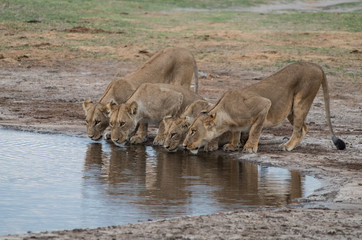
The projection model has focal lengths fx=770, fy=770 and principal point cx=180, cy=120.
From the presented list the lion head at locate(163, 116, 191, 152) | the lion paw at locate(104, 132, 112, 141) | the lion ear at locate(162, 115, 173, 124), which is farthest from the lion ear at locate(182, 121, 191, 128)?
the lion paw at locate(104, 132, 112, 141)

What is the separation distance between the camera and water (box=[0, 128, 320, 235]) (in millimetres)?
6359

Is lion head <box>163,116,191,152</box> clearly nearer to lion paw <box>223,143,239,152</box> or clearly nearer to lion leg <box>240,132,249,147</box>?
lion paw <box>223,143,239,152</box>

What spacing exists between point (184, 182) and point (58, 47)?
14089mm

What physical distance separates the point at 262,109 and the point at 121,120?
6.05ft

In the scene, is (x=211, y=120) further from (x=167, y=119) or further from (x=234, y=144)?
(x=167, y=119)

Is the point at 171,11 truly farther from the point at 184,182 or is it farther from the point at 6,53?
the point at 184,182

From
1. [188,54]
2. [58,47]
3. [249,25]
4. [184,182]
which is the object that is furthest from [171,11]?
[184,182]

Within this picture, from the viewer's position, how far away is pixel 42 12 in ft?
95.2

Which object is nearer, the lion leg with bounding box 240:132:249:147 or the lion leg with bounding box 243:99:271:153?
the lion leg with bounding box 243:99:271:153

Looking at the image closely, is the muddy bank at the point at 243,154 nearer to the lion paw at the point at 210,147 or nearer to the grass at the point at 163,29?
the lion paw at the point at 210,147

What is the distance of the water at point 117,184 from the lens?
636 cm

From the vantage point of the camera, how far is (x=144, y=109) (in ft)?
33.9

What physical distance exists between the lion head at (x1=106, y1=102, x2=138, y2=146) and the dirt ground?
4.11 ft

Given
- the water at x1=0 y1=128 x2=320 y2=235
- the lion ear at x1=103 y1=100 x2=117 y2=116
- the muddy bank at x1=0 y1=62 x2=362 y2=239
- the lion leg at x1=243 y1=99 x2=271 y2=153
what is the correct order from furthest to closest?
the lion ear at x1=103 y1=100 x2=117 y2=116, the lion leg at x1=243 y1=99 x2=271 y2=153, the water at x1=0 y1=128 x2=320 y2=235, the muddy bank at x1=0 y1=62 x2=362 y2=239
